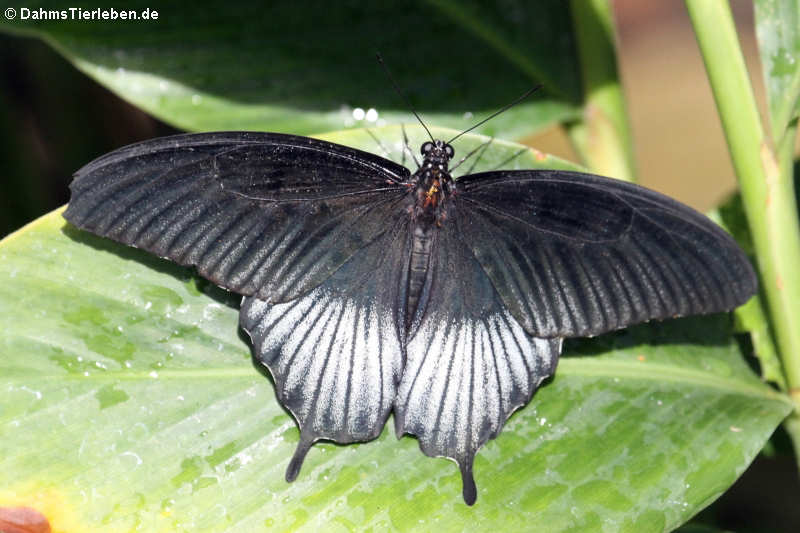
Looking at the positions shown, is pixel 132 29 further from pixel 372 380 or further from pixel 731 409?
pixel 731 409

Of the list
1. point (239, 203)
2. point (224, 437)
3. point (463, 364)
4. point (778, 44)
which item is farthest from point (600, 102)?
point (224, 437)

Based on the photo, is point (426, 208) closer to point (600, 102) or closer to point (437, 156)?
point (437, 156)

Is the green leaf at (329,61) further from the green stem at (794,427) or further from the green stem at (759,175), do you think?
the green stem at (794,427)

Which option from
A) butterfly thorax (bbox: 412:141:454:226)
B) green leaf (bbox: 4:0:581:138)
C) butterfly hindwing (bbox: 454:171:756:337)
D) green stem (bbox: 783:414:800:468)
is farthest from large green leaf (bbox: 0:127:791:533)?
green leaf (bbox: 4:0:581:138)

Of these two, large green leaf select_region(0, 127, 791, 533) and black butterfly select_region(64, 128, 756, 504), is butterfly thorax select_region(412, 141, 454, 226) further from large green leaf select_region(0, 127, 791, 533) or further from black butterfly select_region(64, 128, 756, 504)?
large green leaf select_region(0, 127, 791, 533)

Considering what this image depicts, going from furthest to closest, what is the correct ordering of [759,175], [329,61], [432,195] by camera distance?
[329,61] < [432,195] < [759,175]

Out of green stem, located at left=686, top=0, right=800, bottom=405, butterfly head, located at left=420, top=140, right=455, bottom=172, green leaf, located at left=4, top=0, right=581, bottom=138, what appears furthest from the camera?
green leaf, located at left=4, top=0, right=581, bottom=138

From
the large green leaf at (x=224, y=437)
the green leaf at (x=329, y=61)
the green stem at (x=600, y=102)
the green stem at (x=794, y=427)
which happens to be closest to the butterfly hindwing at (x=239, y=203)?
the large green leaf at (x=224, y=437)
